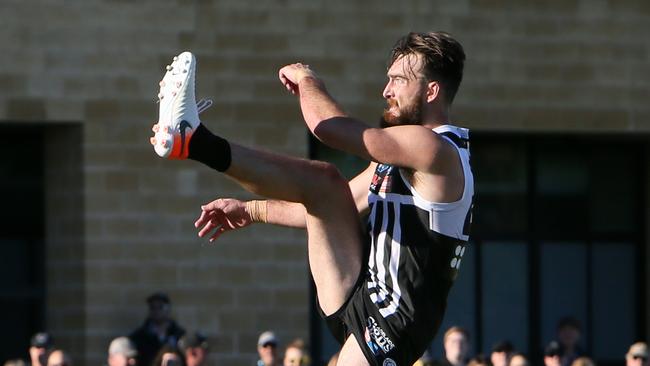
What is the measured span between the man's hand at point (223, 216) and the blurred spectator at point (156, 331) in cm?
615

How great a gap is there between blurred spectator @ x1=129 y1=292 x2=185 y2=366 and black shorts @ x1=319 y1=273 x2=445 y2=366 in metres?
6.56

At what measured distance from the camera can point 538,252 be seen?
1822 cm

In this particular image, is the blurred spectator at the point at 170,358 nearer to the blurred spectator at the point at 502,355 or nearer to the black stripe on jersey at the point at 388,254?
the blurred spectator at the point at 502,355

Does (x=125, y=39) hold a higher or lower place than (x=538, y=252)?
higher

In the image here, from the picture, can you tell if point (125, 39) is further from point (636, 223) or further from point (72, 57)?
point (636, 223)

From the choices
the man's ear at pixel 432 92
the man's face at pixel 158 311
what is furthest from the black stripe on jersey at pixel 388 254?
the man's face at pixel 158 311

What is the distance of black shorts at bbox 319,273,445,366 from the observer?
7496mm

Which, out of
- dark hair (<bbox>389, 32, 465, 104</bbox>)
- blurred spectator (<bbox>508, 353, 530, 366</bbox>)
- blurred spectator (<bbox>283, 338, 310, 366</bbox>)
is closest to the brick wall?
blurred spectator (<bbox>283, 338, 310, 366</bbox>)

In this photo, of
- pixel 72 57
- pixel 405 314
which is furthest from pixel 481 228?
pixel 405 314

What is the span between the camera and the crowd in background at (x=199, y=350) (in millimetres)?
12320

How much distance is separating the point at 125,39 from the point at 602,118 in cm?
501

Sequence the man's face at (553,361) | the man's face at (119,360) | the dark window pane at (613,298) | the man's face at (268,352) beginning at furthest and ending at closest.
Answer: the dark window pane at (613,298)
the man's face at (268,352)
the man's face at (553,361)
the man's face at (119,360)

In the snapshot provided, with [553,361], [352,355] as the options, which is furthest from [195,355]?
[352,355]

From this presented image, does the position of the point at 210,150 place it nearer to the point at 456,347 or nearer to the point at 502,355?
the point at 456,347
